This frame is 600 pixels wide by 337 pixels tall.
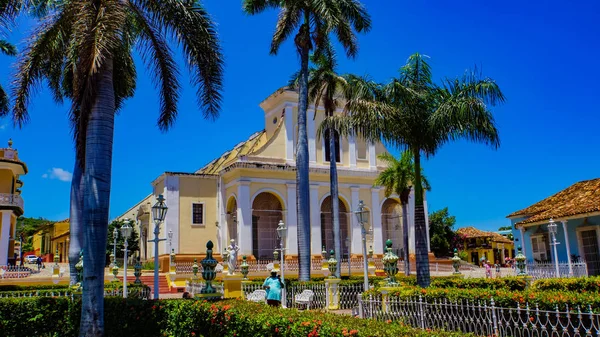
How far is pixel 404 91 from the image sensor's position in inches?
632

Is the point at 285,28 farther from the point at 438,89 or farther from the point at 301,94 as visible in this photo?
the point at 438,89

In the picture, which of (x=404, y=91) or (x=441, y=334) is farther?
(x=404, y=91)

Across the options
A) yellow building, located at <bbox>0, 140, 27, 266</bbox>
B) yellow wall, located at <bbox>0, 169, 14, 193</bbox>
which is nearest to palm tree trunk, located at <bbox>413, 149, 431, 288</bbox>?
yellow building, located at <bbox>0, 140, 27, 266</bbox>

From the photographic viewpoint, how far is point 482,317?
27.5 feet

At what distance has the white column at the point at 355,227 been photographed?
32.5 metres

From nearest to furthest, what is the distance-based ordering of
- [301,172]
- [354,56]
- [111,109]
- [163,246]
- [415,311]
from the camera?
1. [415,311]
2. [111,109]
3. [301,172]
4. [354,56]
5. [163,246]

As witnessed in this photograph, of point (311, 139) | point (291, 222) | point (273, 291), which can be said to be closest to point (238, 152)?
point (311, 139)

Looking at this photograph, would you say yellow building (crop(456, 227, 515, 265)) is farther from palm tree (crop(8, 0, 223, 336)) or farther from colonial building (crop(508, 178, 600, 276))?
palm tree (crop(8, 0, 223, 336))

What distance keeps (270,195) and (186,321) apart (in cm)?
2324

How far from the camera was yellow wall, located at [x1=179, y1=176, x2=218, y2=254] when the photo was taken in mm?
31062

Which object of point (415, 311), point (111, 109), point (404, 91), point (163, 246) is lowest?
point (415, 311)

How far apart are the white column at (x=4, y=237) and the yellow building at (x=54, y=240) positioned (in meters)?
19.3

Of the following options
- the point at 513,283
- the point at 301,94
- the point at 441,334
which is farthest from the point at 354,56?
the point at 441,334

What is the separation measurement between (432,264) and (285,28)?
19951 mm
